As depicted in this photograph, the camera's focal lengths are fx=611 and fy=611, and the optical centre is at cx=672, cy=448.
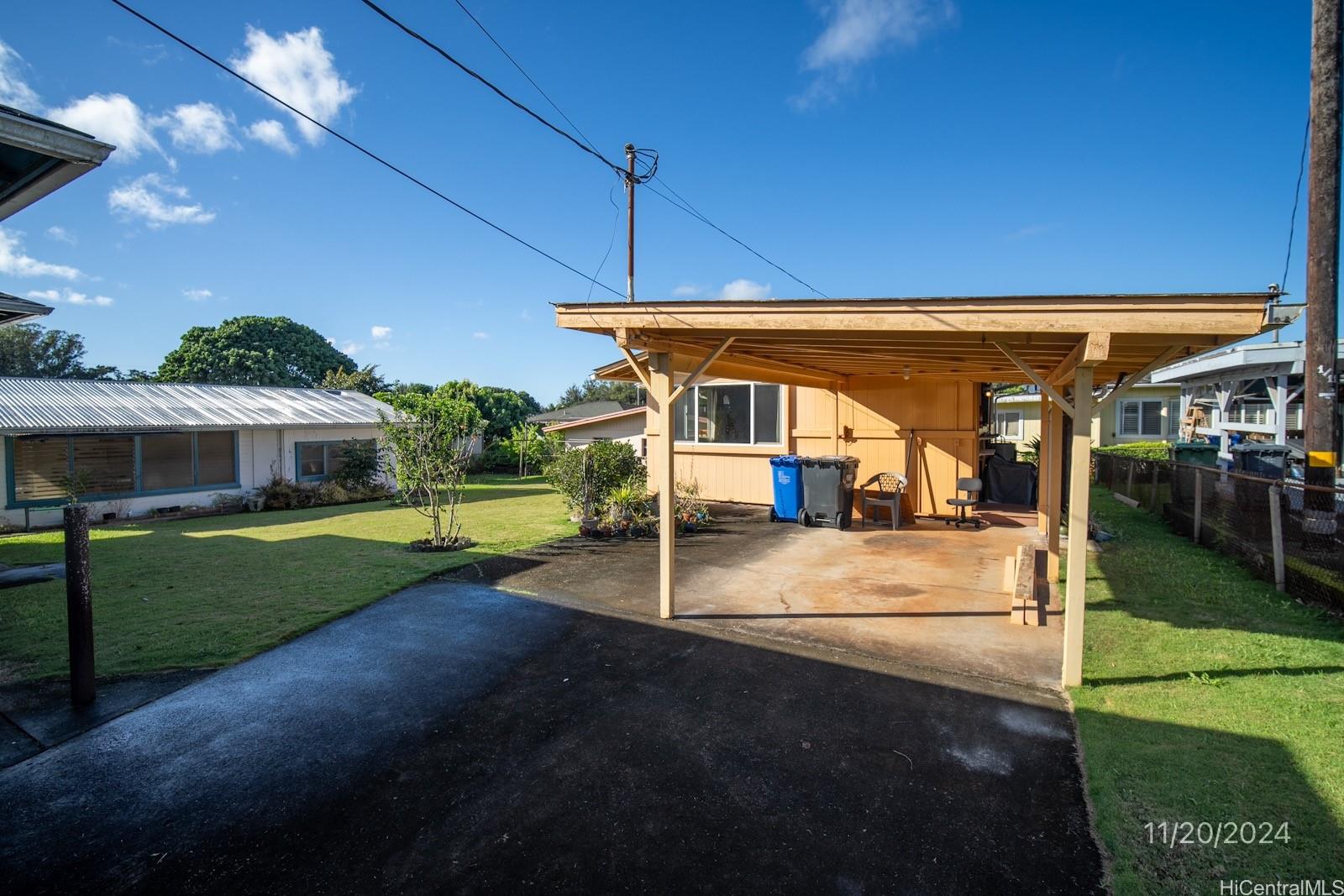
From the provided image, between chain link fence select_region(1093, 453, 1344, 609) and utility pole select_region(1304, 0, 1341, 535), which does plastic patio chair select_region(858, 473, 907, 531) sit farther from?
utility pole select_region(1304, 0, 1341, 535)

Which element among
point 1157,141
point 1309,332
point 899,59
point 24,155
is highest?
point 899,59

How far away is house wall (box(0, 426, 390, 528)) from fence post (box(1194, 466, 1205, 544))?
18491 millimetres

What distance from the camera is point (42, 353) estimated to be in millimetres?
39250

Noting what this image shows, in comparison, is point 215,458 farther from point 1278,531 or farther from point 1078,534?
point 1278,531

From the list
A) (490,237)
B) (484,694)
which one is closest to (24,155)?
(484,694)

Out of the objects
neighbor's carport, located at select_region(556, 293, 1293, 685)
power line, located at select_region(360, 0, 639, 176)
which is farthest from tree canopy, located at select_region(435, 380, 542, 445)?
neighbor's carport, located at select_region(556, 293, 1293, 685)

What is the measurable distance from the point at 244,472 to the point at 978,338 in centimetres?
1674

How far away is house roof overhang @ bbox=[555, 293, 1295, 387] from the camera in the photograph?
3.74 metres

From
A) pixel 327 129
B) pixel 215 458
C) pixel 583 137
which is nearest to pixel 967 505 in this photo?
pixel 583 137

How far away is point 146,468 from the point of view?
44.9ft

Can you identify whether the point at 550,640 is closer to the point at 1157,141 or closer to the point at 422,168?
the point at 422,168

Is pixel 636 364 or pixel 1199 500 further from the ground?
pixel 636 364

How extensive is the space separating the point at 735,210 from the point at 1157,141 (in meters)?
8.69
